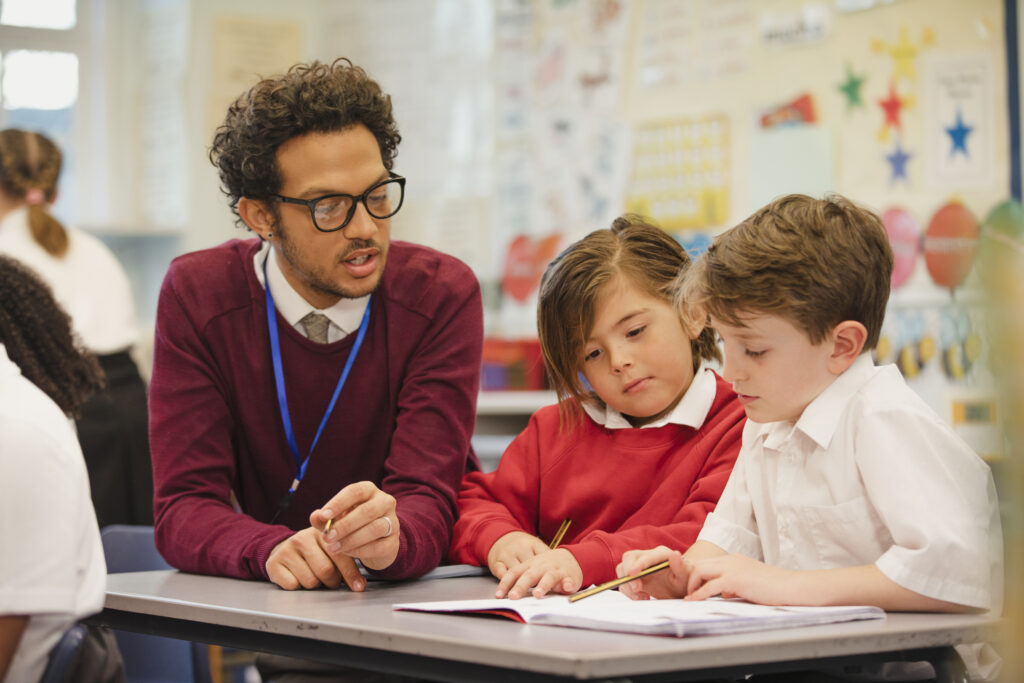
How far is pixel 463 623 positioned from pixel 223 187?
1180mm

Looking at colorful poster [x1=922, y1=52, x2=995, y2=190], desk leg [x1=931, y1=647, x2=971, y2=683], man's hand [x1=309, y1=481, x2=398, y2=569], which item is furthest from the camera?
colorful poster [x1=922, y1=52, x2=995, y2=190]

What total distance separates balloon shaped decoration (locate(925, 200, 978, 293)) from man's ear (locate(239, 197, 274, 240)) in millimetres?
2155

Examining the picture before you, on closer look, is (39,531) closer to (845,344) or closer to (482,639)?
(482,639)

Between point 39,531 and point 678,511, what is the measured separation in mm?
847

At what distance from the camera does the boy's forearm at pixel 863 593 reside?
117 centimetres

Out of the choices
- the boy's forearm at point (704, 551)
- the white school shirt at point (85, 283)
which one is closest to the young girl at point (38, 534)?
the boy's forearm at point (704, 551)

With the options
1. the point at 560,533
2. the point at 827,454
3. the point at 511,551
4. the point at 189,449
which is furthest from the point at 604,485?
the point at 189,449

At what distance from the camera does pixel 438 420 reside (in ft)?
5.89

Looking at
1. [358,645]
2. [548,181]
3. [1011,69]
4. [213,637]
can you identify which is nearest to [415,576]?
[213,637]

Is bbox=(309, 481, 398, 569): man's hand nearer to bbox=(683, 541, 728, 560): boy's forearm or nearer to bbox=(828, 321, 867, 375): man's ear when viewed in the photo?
bbox=(683, 541, 728, 560): boy's forearm

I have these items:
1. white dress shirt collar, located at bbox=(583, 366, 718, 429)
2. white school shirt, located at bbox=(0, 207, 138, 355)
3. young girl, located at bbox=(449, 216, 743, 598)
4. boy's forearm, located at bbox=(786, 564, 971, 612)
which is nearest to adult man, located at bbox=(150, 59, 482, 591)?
young girl, located at bbox=(449, 216, 743, 598)

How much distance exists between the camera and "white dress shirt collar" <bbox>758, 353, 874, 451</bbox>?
1299mm

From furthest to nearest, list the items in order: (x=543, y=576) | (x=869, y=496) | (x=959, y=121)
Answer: (x=959, y=121)
(x=543, y=576)
(x=869, y=496)

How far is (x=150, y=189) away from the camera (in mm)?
5512
